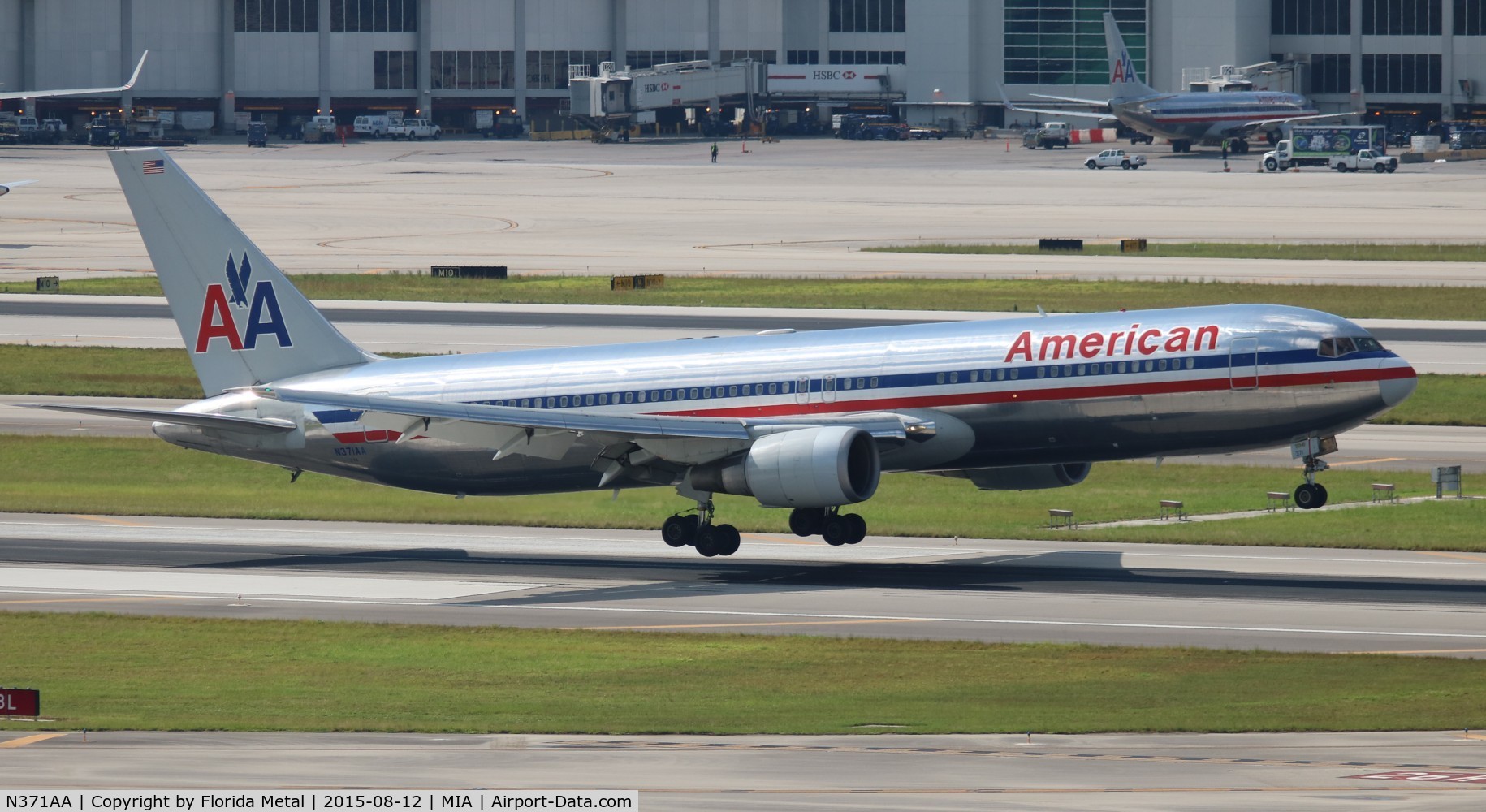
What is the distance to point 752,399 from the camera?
2115 inches

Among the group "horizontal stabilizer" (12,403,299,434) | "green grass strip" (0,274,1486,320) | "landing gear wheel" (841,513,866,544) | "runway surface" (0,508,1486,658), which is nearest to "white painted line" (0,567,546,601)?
"runway surface" (0,508,1486,658)

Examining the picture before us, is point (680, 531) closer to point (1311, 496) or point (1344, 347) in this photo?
point (1311, 496)

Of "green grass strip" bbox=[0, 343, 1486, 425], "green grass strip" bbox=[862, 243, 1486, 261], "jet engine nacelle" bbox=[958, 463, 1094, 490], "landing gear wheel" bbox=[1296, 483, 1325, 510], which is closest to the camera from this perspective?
"landing gear wheel" bbox=[1296, 483, 1325, 510]

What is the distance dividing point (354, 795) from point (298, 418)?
31.0 meters

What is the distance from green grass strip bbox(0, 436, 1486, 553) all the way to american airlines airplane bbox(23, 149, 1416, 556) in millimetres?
4964

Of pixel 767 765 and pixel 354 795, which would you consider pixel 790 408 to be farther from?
pixel 354 795

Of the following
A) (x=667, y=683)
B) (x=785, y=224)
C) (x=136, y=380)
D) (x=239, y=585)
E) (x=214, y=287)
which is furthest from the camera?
(x=785, y=224)

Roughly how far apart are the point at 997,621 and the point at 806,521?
893cm

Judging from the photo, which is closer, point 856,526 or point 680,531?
point 856,526

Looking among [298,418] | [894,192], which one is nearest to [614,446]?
[298,418]

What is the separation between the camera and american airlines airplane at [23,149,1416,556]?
50594 millimetres

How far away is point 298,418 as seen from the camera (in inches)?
2205

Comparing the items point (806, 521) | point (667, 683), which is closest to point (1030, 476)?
point (806, 521)

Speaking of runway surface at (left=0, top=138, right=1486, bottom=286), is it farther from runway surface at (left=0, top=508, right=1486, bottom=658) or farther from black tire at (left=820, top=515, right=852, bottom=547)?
black tire at (left=820, top=515, right=852, bottom=547)
